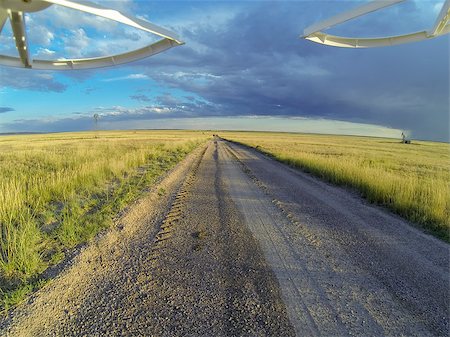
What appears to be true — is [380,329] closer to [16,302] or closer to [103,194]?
[16,302]

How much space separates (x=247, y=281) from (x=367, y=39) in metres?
5.08

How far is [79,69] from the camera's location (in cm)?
573

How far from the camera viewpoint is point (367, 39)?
18.6 ft

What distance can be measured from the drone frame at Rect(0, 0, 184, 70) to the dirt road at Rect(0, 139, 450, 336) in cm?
305

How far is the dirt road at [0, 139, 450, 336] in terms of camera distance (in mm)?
2814

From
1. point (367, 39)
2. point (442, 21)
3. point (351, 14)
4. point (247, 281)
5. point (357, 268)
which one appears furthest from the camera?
point (367, 39)

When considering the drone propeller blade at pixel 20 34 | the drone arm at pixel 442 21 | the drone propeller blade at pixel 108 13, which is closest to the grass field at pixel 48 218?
the drone propeller blade at pixel 20 34

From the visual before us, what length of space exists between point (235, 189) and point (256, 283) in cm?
579

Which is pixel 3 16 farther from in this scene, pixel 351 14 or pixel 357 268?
pixel 357 268

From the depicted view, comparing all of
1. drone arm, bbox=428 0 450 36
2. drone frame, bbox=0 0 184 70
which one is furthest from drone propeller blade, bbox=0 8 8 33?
drone arm, bbox=428 0 450 36

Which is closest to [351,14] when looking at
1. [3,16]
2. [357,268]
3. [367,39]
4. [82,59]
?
[367,39]

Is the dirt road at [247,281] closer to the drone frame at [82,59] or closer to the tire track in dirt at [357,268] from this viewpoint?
the tire track in dirt at [357,268]

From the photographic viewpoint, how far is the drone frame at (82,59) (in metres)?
3.04

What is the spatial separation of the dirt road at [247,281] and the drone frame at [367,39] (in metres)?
3.39
